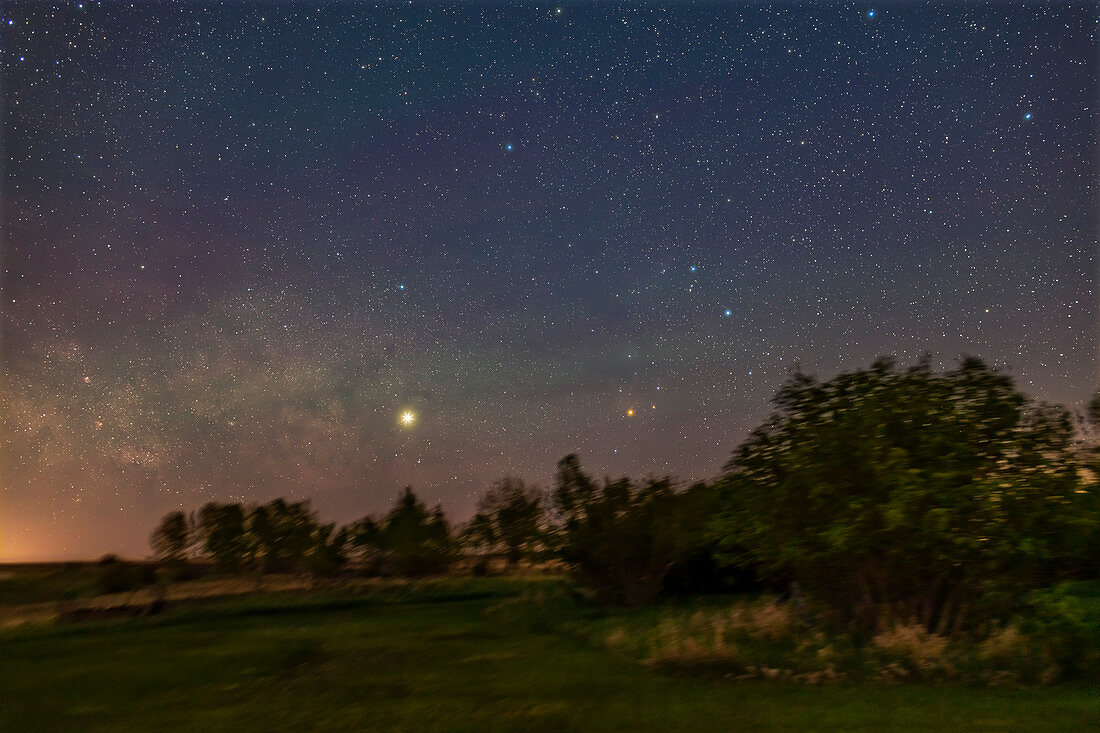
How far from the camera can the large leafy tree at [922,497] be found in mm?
17234

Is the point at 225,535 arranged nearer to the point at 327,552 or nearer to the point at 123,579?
the point at 327,552

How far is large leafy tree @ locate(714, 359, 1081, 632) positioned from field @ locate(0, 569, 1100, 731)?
3.63 metres

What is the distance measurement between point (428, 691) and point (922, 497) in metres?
11.0

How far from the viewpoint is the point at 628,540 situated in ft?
127

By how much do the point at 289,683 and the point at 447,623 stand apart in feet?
48.5

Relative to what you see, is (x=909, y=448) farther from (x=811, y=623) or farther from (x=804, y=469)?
(x=811, y=623)

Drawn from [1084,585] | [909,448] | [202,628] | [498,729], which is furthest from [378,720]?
[1084,585]

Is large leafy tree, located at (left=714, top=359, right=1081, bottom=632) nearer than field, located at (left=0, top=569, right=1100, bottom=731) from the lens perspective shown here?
No

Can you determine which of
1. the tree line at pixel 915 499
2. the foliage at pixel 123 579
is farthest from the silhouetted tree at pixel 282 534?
the tree line at pixel 915 499

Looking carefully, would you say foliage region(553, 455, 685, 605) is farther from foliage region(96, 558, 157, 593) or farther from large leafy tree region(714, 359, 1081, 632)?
foliage region(96, 558, 157, 593)

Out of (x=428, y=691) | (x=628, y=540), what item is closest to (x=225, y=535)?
(x=628, y=540)

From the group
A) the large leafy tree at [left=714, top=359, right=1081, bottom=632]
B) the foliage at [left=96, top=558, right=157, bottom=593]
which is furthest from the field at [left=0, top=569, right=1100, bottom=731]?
the foliage at [left=96, top=558, right=157, bottom=593]

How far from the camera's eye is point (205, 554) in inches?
3524

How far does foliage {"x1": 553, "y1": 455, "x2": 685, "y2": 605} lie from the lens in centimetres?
Answer: 3844
